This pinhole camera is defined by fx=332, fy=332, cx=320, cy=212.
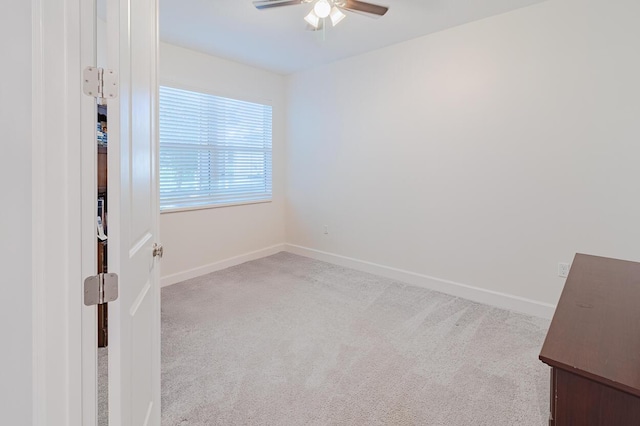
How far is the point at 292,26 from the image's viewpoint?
3.05 metres

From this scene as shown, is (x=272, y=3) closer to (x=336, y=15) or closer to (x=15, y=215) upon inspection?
(x=336, y=15)

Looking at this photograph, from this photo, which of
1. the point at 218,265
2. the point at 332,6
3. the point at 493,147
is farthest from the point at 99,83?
the point at 218,265

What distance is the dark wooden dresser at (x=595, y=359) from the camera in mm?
771

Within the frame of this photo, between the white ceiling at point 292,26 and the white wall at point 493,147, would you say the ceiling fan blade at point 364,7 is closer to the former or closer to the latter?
the white ceiling at point 292,26

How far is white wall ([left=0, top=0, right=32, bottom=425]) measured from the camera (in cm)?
79

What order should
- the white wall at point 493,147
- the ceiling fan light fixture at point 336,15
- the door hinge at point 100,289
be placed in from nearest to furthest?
the door hinge at point 100,289 → the ceiling fan light fixture at point 336,15 → the white wall at point 493,147

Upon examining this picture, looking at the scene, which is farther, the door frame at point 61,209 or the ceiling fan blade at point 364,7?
the ceiling fan blade at point 364,7

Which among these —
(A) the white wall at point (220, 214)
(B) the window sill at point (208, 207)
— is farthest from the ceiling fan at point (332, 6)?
(B) the window sill at point (208, 207)

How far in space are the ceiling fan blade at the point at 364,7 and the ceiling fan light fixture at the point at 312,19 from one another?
0.24 meters

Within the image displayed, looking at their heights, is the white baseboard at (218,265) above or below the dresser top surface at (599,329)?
below

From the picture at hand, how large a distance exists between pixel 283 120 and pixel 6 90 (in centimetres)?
420

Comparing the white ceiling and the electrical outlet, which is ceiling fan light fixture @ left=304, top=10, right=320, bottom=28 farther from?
the electrical outlet

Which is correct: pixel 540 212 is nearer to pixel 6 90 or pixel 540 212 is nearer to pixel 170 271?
pixel 6 90

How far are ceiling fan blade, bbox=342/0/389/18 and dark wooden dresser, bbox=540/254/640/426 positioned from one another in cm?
206
